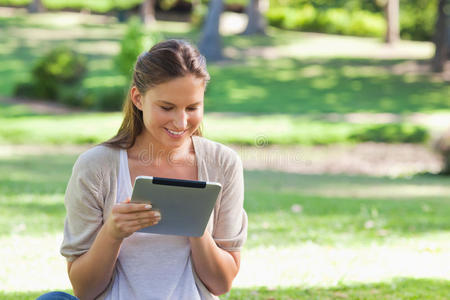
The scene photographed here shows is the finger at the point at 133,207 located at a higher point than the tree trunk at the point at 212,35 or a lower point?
higher

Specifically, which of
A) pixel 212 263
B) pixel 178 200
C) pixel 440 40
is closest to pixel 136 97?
pixel 178 200

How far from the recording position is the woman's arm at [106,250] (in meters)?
2.47

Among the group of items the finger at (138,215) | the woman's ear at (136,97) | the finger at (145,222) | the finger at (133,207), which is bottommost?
the finger at (145,222)

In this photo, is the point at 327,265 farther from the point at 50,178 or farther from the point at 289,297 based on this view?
the point at 50,178

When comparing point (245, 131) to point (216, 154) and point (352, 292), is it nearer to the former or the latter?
point (352, 292)

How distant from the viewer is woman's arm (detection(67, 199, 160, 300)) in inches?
97.1

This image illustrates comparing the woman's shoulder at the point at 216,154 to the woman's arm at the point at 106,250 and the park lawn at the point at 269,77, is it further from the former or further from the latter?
the park lawn at the point at 269,77

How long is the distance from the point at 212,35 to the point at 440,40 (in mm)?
9329

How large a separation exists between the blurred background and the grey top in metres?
1.88

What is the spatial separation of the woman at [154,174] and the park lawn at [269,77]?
18518mm

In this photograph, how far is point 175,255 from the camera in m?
2.75

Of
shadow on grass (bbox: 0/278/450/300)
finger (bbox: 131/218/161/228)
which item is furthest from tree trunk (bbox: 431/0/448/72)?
finger (bbox: 131/218/161/228)

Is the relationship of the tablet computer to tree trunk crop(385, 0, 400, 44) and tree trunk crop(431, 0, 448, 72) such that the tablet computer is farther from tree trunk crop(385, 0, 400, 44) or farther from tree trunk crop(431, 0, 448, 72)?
tree trunk crop(385, 0, 400, 44)

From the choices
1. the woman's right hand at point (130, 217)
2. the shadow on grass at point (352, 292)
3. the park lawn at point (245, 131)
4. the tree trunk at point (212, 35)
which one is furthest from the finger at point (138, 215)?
the tree trunk at point (212, 35)
